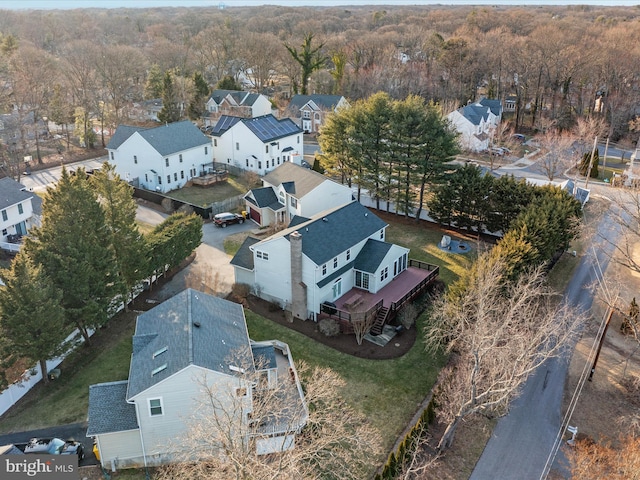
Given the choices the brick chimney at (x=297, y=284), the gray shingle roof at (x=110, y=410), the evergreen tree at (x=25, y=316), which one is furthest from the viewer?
the brick chimney at (x=297, y=284)

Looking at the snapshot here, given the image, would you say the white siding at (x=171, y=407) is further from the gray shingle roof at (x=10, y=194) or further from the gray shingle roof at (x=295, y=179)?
the gray shingle roof at (x=10, y=194)

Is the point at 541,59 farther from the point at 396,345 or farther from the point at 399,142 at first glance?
the point at 396,345

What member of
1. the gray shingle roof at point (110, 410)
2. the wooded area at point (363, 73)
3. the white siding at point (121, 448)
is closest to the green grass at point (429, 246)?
the gray shingle roof at point (110, 410)

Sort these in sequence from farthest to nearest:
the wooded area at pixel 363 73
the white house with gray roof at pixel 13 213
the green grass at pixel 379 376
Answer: the wooded area at pixel 363 73 → the white house with gray roof at pixel 13 213 → the green grass at pixel 379 376

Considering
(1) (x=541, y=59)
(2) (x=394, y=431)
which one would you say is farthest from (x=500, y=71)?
(2) (x=394, y=431)

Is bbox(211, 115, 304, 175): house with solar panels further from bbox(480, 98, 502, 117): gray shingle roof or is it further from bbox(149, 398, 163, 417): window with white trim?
bbox(149, 398, 163, 417): window with white trim

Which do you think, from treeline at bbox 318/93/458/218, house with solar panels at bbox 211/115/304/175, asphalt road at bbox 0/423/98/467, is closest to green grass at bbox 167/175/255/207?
house with solar panels at bbox 211/115/304/175
